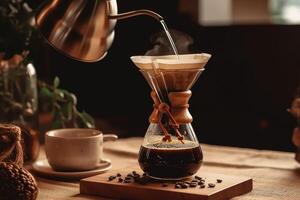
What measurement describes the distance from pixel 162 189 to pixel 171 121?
0.48 feet

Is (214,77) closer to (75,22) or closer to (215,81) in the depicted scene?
(215,81)

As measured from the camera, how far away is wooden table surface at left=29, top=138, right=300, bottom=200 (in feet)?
4.23

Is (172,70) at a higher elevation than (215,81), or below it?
higher

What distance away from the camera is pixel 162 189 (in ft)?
3.96

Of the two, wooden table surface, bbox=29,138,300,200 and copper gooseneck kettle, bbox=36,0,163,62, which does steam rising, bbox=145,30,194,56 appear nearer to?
copper gooseneck kettle, bbox=36,0,163,62

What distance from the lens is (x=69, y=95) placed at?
1771 mm

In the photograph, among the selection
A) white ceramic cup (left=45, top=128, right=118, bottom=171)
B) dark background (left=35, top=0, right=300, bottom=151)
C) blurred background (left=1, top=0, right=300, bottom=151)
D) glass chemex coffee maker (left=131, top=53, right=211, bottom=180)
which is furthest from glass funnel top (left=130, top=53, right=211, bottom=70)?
dark background (left=35, top=0, right=300, bottom=151)

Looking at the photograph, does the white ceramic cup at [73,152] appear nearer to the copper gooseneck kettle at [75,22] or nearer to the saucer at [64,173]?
the saucer at [64,173]

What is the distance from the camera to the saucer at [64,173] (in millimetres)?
1411

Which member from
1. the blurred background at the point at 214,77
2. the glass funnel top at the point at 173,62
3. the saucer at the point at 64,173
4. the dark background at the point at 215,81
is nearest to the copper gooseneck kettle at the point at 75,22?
the glass funnel top at the point at 173,62

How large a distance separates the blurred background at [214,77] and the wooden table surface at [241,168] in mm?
1187

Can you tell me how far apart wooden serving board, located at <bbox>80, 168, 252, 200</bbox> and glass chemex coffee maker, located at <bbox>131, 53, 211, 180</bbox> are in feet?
0.12

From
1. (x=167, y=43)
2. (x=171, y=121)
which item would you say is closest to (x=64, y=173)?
(x=171, y=121)

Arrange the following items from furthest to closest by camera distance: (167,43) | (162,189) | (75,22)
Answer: (167,43), (75,22), (162,189)
